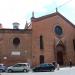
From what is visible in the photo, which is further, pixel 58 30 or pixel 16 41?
pixel 58 30

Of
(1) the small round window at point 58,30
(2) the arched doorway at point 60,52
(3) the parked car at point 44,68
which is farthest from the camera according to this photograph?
(1) the small round window at point 58,30

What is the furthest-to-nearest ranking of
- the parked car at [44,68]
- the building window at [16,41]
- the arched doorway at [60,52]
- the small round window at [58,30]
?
1. the small round window at [58,30]
2. the arched doorway at [60,52]
3. the building window at [16,41]
4. the parked car at [44,68]

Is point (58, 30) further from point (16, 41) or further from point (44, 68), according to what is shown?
point (44, 68)

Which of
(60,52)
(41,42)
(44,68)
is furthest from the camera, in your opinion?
(60,52)

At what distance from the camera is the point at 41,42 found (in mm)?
53188

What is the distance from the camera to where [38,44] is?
172ft

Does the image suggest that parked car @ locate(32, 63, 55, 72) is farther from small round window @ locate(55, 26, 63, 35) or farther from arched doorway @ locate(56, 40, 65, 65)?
small round window @ locate(55, 26, 63, 35)

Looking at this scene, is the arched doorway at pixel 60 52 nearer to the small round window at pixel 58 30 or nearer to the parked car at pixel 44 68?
the small round window at pixel 58 30

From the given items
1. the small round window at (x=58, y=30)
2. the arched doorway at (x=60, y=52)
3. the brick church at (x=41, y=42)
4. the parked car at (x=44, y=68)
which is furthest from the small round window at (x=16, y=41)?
the parked car at (x=44, y=68)

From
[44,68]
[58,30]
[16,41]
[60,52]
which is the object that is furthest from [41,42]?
[44,68]

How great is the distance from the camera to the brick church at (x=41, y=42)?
167 ft

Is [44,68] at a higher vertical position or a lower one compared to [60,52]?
lower

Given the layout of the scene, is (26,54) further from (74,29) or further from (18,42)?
(74,29)

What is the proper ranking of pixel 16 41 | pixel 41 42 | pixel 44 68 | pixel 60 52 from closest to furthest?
pixel 44 68 < pixel 16 41 < pixel 41 42 < pixel 60 52
